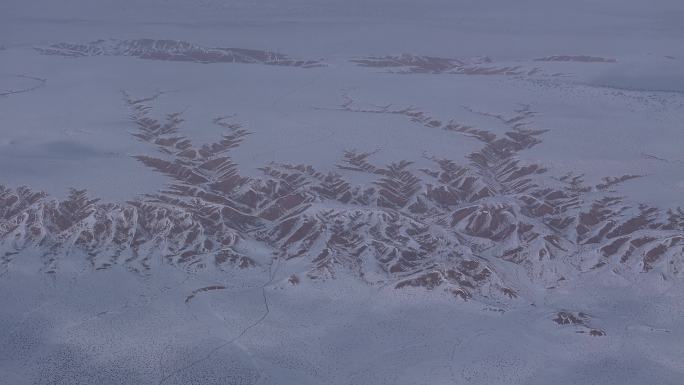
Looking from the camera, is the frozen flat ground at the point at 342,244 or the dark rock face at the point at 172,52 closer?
the frozen flat ground at the point at 342,244

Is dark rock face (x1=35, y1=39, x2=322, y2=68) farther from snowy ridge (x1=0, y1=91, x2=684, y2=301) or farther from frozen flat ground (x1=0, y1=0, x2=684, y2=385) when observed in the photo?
snowy ridge (x1=0, y1=91, x2=684, y2=301)

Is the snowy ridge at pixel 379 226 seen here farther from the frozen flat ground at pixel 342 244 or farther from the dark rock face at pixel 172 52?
the dark rock face at pixel 172 52

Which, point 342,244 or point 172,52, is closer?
point 342,244

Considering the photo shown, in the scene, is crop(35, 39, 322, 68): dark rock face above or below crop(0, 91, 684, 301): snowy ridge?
above

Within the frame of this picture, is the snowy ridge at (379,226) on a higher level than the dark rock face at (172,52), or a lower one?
lower

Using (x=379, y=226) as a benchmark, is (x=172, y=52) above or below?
above

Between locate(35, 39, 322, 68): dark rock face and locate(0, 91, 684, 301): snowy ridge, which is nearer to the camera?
locate(0, 91, 684, 301): snowy ridge

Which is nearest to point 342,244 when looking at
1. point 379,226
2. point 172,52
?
point 379,226

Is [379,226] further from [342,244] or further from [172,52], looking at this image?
[172,52]

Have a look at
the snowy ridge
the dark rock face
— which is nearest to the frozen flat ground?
the snowy ridge

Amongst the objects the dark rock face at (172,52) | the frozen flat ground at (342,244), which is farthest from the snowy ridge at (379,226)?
the dark rock face at (172,52)

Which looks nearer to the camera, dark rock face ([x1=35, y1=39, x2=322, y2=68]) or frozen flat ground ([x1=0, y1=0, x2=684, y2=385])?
frozen flat ground ([x1=0, y1=0, x2=684, y2=385])
